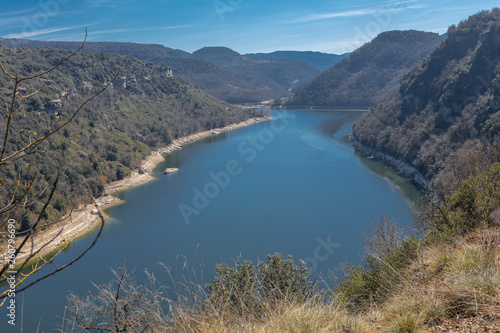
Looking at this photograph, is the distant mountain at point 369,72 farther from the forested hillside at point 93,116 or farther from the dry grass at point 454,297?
the dry grass at point 454,297

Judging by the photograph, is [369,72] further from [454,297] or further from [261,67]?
[454,297]

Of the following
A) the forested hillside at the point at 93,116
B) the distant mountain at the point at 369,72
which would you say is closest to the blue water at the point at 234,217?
the forested hillside at the point at 93,116

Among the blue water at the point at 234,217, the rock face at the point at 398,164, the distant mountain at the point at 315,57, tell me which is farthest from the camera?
the distant mountain at the point at 315,57

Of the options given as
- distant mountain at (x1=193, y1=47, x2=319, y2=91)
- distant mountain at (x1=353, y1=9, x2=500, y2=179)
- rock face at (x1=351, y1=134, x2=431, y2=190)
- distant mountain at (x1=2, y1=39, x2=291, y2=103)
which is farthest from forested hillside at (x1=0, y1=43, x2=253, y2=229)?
distant mountain at (x1=193, y1=47, x2=319, y2=91)

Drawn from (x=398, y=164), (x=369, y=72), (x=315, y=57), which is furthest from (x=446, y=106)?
(x=315, y=57)

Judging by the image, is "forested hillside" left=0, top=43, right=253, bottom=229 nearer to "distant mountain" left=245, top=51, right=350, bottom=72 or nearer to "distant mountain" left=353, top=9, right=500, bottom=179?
"distant mountain" left=353, top=9, right=500, bottom=179

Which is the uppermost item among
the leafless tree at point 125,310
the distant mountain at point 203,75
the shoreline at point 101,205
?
the distant mountain at point 203,75
